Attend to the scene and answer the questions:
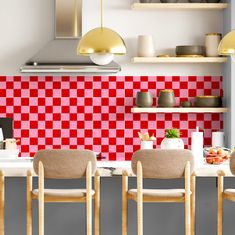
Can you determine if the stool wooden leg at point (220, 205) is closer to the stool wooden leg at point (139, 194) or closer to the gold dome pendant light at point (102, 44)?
the stool wooden leg at point (139, 194)

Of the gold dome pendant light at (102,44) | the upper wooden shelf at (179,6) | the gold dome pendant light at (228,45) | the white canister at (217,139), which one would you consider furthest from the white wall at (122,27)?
the gold dome pendant light at (228,45)

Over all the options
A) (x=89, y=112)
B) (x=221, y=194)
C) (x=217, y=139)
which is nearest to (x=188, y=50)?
(x=217, y=139)

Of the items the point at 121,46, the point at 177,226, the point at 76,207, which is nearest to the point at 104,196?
the point at 76,207

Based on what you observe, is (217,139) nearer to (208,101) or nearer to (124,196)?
(208,101)

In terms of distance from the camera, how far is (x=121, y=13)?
759 centimetres

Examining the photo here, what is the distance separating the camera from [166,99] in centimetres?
736

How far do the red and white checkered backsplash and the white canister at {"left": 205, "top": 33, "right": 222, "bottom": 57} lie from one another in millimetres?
340

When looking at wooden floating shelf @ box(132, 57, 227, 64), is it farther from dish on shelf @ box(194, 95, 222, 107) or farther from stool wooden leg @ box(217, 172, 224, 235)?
stool wooden leg @ box(217, 172, 224, 235)

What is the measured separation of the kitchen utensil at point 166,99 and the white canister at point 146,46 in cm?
Answer: 42

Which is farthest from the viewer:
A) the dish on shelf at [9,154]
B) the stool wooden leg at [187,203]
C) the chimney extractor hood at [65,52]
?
the chimney extractor hood at [65,52]

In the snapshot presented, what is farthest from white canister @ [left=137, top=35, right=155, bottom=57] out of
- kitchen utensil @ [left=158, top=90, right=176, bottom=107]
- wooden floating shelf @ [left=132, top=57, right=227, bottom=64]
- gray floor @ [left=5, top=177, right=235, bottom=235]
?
gray floor @ [left=5, top=177, right=235, bottom=235]

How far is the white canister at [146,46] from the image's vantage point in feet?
24.2

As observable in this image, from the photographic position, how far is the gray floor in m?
5.04

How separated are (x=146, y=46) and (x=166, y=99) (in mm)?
594
